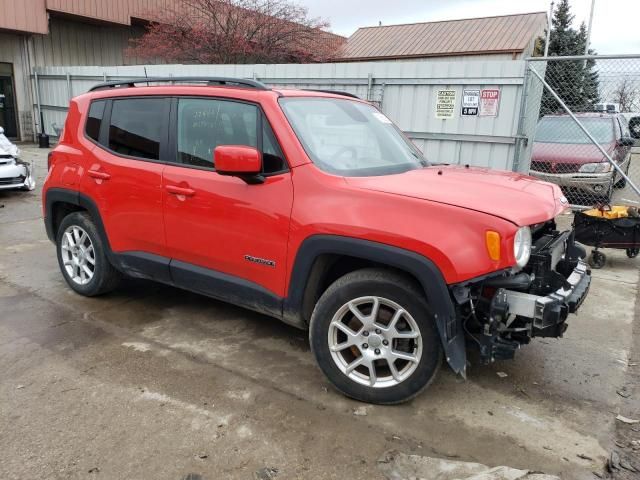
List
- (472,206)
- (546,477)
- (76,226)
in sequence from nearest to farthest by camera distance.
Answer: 1. (546,477)
2. (472,206)
3. (76,226)

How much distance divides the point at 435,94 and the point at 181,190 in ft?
21.6

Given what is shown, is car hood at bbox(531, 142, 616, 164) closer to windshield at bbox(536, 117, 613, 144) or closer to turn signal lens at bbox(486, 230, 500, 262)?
windshield at bbox(536, 117, 613, 144)

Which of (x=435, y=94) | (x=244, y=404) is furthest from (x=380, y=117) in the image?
(x=435, y=94)

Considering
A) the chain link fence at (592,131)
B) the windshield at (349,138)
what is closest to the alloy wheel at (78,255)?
the windshield at (349,138)

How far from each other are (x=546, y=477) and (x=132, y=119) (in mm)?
3723

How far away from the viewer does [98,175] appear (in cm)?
421

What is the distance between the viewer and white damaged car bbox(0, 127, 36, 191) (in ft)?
29.6

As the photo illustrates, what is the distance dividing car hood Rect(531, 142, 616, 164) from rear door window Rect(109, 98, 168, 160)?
712 centimetres

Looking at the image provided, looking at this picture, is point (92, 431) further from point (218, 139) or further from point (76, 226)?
point (76, 226)

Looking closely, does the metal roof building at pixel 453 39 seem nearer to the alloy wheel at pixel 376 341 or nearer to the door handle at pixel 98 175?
the door handle at pixel 98 175

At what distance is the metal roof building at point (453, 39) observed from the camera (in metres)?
24.2

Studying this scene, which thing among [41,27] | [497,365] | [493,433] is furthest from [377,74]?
[41,27]

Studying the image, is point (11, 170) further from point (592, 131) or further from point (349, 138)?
point (592, 131)

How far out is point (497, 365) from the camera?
3629 millimetres
